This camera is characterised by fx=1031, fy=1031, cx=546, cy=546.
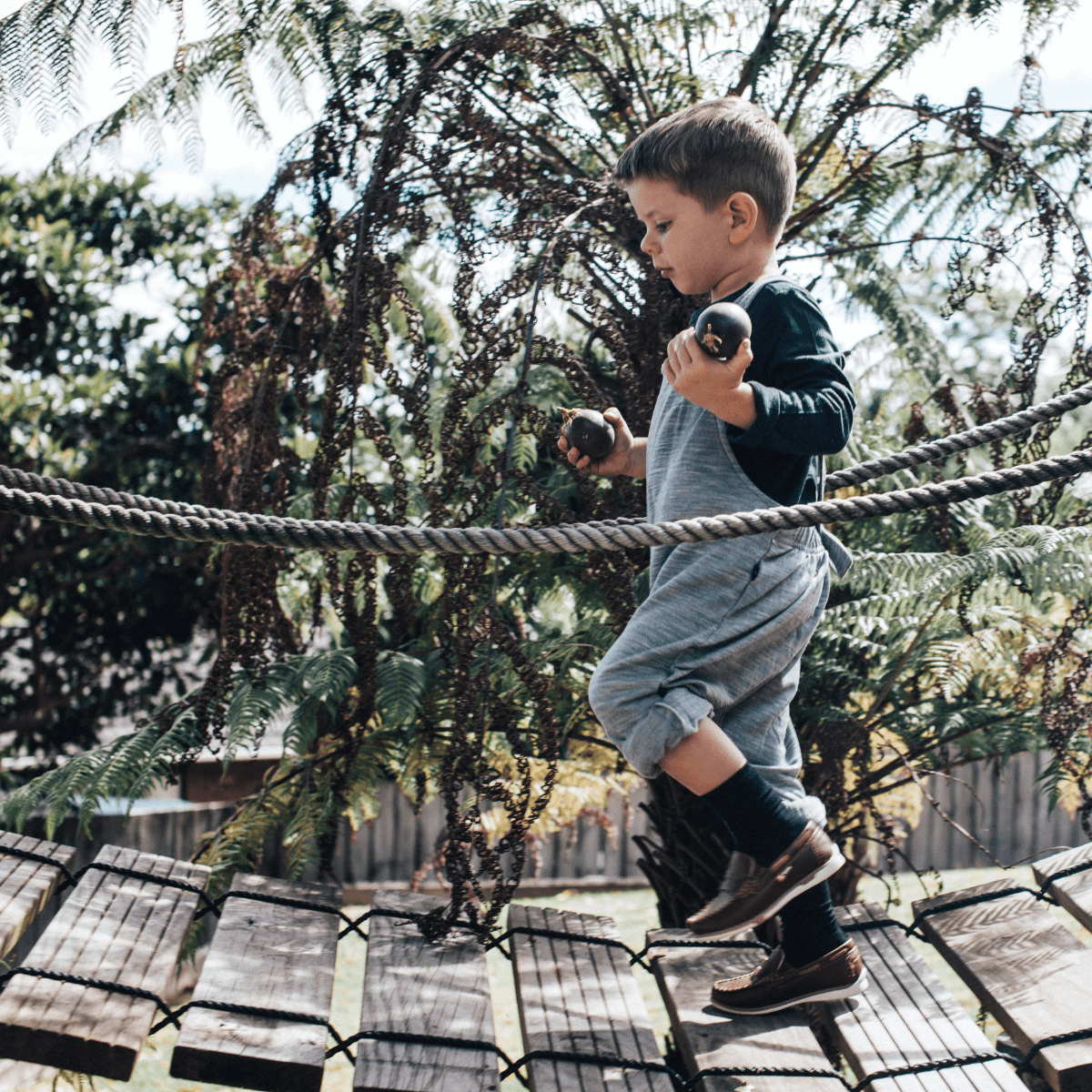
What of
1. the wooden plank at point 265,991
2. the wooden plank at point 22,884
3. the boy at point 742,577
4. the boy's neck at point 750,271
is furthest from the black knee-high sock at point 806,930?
the wooden plank at point 22,884

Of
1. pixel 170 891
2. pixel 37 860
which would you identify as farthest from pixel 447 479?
pixel 37 860

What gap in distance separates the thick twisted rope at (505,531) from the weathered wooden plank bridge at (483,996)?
717mm

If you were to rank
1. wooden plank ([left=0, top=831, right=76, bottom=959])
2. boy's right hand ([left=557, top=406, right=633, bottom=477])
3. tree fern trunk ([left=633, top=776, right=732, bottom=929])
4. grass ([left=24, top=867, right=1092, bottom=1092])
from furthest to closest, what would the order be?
1. grass ([left=24, top=867, right=1092, bottom=1092])
2. tree fern trunk ([left=633, top=776, right=732, bottom=929])
3. boy's right hand ([left=557, top=406, right=633, bottom=477])
4. wooden plank ([left=0, top=831, right=76, bottom=959])

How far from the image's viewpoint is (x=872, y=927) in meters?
2.01

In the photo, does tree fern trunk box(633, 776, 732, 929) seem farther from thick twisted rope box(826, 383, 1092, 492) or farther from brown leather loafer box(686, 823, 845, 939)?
thick twisted rope box(826, 383, 1092, 492)

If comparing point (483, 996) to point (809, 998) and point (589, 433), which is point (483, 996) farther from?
point (589, 433)

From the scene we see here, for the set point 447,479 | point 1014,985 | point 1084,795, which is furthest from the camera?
point 1084,795

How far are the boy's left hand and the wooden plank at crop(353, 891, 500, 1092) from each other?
1023 mm

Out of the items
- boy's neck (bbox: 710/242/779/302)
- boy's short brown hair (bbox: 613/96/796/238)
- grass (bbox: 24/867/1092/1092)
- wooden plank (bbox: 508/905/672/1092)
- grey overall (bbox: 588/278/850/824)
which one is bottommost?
grass (bbox: 24/867/1092/1092)

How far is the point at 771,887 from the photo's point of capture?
5.12 ft

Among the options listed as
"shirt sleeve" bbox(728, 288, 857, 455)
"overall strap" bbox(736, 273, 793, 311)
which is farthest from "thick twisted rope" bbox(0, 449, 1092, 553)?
"overall strap" bbox(736, 273, 793, 311)

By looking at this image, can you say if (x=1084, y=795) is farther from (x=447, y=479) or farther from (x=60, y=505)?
(x=60, y=505)

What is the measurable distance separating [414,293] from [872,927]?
219 centimetres

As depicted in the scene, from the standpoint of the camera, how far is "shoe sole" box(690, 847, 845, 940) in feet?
5.11
